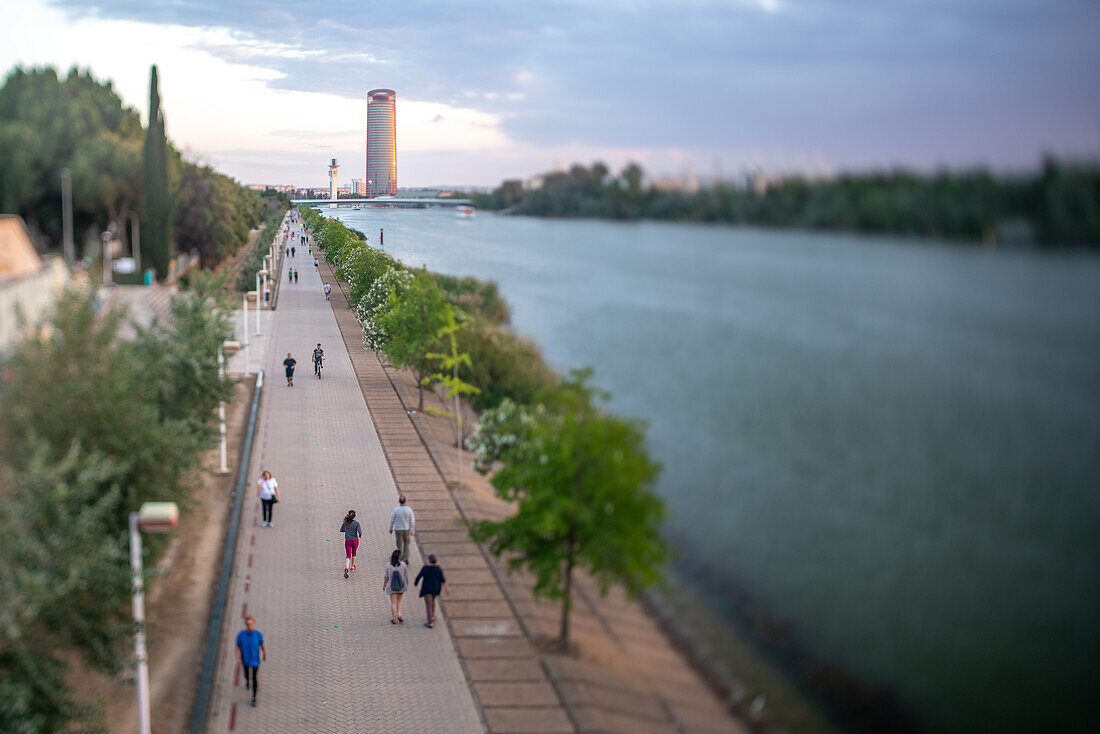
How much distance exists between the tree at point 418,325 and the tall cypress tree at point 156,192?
27.0 ft

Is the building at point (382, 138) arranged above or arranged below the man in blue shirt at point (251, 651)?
above

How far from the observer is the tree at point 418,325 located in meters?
23.5

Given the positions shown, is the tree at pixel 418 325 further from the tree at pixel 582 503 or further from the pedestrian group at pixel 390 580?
the tree at pixel 582 503

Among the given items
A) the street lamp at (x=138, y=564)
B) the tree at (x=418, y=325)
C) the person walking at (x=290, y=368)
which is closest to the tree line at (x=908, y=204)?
the tree at (x=418, y=325)

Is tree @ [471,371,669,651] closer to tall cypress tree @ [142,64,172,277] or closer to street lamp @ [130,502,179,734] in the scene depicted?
street lamp @ [130,502,179,734]

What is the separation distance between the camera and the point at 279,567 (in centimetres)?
1399

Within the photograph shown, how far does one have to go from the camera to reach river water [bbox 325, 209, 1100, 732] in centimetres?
1023

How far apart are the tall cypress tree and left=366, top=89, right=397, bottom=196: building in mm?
21370

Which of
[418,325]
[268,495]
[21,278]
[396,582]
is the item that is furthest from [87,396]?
[418,325]

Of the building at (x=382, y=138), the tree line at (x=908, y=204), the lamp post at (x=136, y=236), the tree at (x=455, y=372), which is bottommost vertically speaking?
the tree at (x=455, y=372)

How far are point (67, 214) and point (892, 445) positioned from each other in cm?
1319

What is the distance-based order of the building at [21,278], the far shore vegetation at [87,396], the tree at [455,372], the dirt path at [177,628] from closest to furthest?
the far shore vegetation at [87,396] → the dirt path at [177,628] → the building at [21,278] → the tree at [455,372]

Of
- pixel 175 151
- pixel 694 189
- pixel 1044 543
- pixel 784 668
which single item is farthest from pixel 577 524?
pixel 175 151

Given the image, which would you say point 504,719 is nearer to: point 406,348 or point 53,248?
point 53,248
